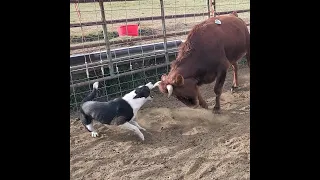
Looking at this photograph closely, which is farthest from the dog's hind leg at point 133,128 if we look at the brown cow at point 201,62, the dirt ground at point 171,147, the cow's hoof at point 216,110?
the cow's hoof at point 216,110

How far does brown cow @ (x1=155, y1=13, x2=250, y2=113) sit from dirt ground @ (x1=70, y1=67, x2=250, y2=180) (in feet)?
1.35

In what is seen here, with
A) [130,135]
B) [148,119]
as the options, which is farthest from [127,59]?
[130,135]

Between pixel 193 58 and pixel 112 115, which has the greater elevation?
pixel 193 58

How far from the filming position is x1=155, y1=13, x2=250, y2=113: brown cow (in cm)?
533

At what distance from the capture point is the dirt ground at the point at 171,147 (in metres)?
4.04

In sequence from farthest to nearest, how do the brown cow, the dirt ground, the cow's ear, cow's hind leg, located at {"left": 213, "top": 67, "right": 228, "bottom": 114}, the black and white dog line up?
cow's hind leg, located at {"left": 213, "top": 67, "right": 228, "bottom": 114} → the brown cow → the cow's ear → the black and white dog → the dirt ground

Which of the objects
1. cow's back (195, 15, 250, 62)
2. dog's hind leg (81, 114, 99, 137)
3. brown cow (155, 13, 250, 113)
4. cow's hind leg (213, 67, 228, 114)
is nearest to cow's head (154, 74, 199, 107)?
brown cow (155, 13, 250, 113)

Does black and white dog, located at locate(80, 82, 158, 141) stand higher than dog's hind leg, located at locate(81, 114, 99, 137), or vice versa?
black and white dog, located at locate(80, 82, 158, 141)

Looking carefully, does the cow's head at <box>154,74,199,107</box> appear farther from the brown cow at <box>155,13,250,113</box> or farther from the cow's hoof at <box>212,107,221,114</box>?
the cow's hoof at <box>212,107,221,114</box>

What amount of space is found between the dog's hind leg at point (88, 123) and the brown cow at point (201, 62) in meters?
1.21

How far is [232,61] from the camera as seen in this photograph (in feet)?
20.7

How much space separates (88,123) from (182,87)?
1.55 m
